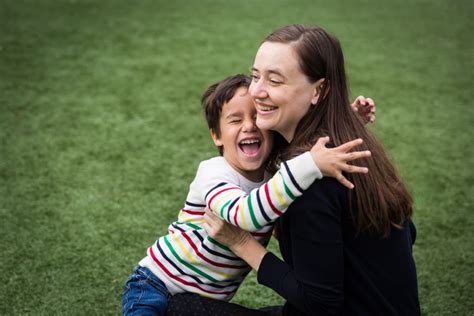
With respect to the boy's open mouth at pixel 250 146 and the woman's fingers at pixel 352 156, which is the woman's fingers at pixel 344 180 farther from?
the boy's open mouth at pixel 250 146

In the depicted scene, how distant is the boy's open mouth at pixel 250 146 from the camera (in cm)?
216

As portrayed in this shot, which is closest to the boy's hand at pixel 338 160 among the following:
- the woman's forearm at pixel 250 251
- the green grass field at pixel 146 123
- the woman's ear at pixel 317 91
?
the woman's ear at pixel 317 91

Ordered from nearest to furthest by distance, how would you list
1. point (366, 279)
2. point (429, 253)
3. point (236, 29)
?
1. point (366, 279)
2. point (429, 253)
3. point (236, 29)

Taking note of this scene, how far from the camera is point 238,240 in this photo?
6.57 feet

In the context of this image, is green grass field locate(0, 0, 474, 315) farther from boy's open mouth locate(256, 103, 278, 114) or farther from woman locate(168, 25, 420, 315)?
boy's open mouth locate(256, 103, 278, 114)

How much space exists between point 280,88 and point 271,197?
394 millimetres

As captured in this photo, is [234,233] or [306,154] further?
[234,233]

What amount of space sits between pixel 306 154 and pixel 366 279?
0.46 meters

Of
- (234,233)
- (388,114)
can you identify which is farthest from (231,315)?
(388,114)

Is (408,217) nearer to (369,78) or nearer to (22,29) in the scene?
(369,78)

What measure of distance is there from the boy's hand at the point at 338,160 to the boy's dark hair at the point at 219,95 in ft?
1.88

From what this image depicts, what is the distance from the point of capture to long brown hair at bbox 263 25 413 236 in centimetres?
185

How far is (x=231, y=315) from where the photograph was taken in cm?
211

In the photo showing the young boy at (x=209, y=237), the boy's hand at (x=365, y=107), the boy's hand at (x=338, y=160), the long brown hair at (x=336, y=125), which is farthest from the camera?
the boy's hand at (x=365, y=107)
